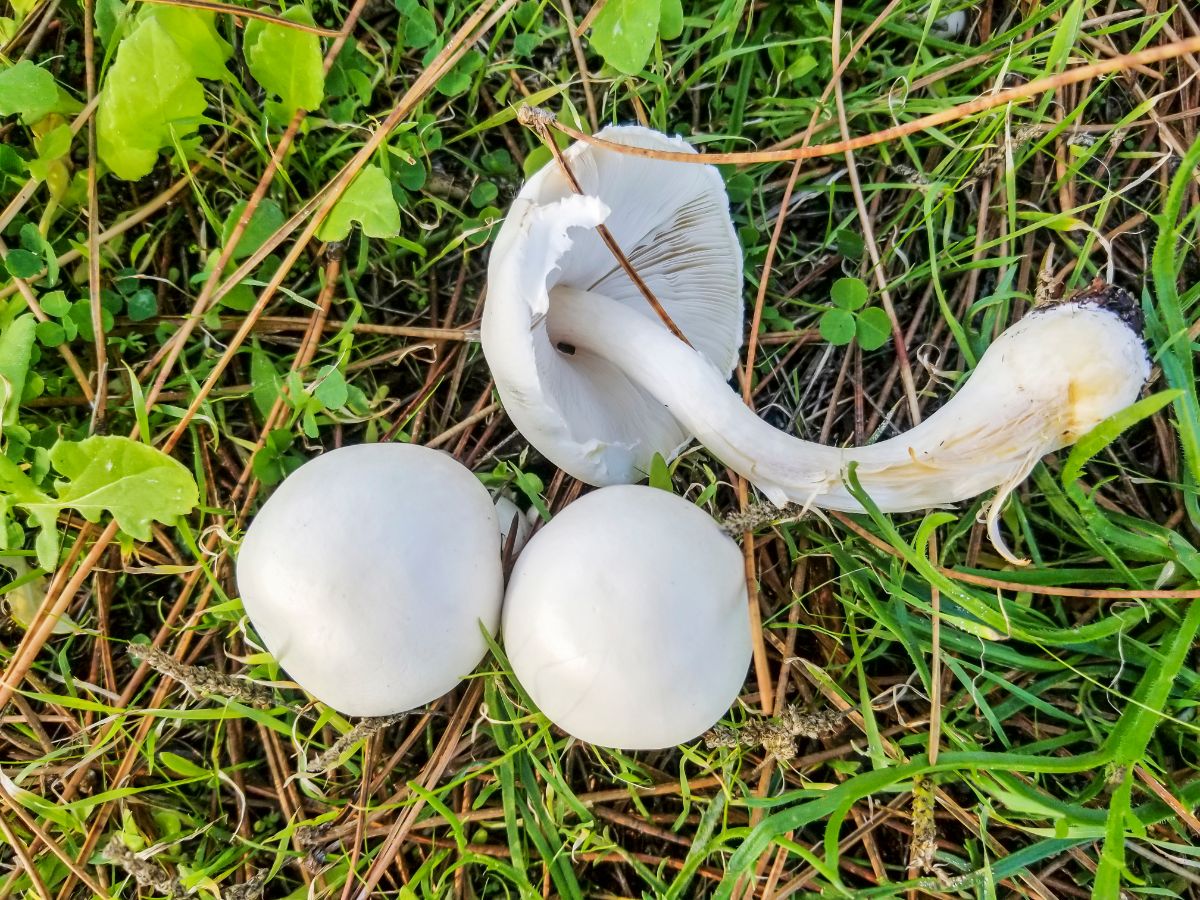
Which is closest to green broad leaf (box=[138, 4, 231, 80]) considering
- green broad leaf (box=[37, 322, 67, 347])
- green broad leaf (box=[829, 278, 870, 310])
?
green broad leaf (box=[37, 322, 67, 347])

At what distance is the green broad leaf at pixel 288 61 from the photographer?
6.34 feet

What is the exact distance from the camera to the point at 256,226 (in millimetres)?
2105

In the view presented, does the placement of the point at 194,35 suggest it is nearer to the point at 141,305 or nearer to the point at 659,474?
the point at 141,305

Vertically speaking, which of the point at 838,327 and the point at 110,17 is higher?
the point at 110,17

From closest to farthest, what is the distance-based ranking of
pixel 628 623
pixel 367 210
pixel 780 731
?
pixel 628 623 → pixel 780 731 → pixel 367 210

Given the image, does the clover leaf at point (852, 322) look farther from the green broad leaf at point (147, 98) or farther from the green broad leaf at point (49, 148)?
the green broad leaf at point (49, 148)

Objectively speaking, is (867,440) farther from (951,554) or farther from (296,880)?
(296,880)

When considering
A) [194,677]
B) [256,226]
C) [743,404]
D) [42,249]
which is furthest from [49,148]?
[743,404]

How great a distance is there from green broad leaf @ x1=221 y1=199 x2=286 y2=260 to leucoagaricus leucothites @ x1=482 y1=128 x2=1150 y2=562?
773mm

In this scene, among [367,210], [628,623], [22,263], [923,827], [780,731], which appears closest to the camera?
[628,623]

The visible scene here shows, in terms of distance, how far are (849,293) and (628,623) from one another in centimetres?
107

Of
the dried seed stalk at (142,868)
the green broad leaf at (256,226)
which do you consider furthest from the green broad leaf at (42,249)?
the dried seed stalk at (142,868)

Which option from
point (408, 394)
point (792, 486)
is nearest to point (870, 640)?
point (792, 486)

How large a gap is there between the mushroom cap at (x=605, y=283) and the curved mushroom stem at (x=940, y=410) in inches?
6.4
